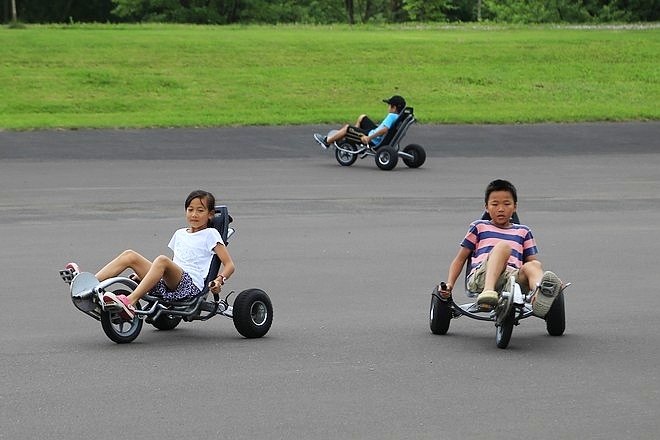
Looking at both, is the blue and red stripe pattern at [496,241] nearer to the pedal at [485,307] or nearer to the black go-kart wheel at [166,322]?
the pedal at [485,307]

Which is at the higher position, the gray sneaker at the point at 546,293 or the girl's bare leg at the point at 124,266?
the girl's bare leg at the point at 124,266

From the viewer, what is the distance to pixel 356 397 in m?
7.45

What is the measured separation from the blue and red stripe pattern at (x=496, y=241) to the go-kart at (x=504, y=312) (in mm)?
174

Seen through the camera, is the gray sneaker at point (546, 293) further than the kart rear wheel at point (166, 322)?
No

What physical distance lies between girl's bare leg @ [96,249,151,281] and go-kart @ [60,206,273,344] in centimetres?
7

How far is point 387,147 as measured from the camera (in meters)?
23.3

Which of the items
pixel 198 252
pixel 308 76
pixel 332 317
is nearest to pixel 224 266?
pixel 198 252

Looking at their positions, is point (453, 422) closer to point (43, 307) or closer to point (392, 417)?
point (392, 417)

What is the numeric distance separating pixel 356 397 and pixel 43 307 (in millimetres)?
3892

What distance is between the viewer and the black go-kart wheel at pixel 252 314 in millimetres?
9305

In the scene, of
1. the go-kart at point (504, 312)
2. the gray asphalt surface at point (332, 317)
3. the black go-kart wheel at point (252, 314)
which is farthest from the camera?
the black go-kart wheel at point (252, 314)

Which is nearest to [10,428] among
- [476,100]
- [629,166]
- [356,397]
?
[356,397]

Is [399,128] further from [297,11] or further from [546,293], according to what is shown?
[297,11]

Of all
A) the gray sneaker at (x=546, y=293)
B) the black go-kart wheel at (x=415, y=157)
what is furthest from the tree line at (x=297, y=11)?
the gray sneaker at (x=546, y=293)
